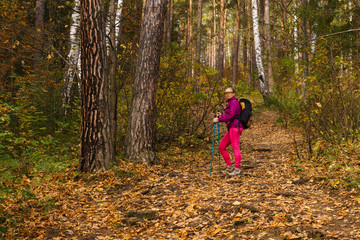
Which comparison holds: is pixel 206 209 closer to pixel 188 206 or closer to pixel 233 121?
pixel 188 206

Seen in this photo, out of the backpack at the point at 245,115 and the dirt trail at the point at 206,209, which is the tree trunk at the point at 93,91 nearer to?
the dirt trail at the point at 206,209

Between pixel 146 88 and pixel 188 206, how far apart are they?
350 centimetres

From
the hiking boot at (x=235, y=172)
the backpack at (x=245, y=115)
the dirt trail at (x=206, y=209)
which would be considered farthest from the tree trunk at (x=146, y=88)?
the backpack at (x=245, y=115)

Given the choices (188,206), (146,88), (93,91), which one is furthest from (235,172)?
(93,91)

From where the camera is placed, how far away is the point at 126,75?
9547 mm

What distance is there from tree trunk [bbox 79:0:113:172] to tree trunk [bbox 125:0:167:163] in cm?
93

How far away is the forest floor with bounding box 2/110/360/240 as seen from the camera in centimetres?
444

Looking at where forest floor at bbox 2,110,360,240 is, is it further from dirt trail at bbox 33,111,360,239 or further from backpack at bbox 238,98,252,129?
backpack at bbox 238,98,252,129

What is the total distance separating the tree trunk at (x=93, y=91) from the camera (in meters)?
6.72

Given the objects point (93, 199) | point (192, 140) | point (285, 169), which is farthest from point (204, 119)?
point (93, 199)

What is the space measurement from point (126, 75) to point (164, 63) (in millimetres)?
1260

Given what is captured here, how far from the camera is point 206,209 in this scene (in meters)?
5.29

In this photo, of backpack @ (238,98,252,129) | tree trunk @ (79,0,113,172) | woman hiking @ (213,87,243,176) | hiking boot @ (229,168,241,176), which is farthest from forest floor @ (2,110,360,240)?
backpack @ (238,98,252,129)

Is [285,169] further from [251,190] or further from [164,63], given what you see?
[164,63]
